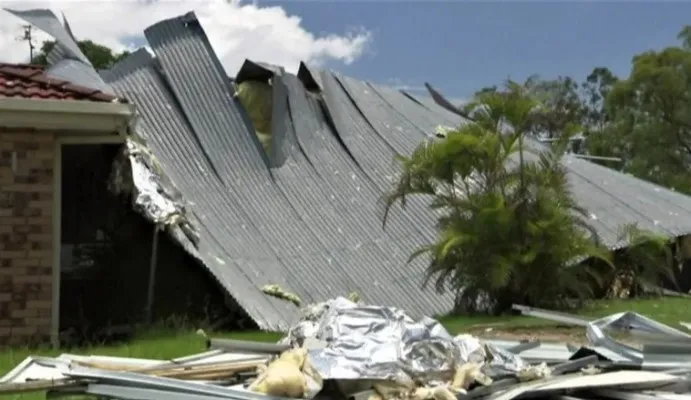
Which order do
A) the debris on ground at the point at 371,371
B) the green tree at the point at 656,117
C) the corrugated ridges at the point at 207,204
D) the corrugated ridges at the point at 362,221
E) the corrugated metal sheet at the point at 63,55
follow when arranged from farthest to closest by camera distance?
the green tree at the point at 656,117 → the corrugated ridges at the point at 362,221 → the corrugated ridges at the point at 207,204 → the corrugated metal sheet at the point at 63,55 → the debris on ground at the point at 371,371

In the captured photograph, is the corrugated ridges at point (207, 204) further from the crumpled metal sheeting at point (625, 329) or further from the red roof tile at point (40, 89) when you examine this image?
the crumpled metal sheeting at point (625, 329)

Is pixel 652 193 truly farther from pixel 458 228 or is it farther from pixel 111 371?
pixel 111 371

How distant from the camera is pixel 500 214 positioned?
14.1 metres

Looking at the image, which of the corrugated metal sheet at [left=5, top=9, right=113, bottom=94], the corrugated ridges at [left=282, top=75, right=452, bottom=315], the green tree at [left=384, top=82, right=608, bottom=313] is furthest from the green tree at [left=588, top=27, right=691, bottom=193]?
the corrugated metal sheet at [left=5, top=9, right=113, bottom=94]

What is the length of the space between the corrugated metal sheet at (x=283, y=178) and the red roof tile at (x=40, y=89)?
2.62 meters

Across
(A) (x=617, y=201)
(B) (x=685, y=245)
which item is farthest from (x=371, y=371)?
(B) (x=685, y=245)

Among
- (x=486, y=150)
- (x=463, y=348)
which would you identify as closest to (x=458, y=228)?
(x=486, y=150)

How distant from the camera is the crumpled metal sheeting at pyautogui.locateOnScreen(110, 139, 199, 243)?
11.1m

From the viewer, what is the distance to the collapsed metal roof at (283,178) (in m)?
13.3

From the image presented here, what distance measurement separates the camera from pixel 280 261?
13.5 metres

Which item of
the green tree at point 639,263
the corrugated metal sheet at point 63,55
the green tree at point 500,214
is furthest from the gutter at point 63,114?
the green tree at point 639,263

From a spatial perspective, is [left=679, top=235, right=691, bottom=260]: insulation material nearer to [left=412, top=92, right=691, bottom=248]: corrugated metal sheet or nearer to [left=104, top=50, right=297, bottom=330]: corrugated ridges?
[left=412, top=92, right=691, bottom=248]: corrugated metal sheet

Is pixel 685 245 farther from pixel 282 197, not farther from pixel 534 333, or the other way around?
pixel 534 333

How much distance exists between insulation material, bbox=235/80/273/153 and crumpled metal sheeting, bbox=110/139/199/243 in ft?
15.1
